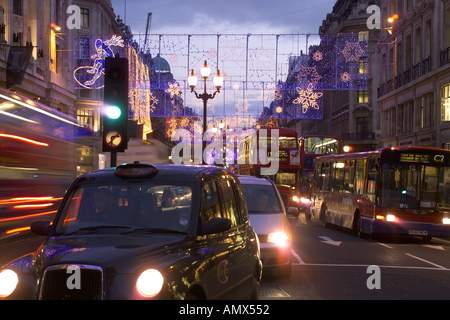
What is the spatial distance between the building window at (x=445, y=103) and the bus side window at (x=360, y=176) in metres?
16.5

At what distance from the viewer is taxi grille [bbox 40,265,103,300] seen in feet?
14.3

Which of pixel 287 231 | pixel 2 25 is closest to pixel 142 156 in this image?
pixel 2 25

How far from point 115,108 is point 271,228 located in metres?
3.25

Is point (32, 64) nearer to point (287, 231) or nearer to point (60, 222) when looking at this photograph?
point (287, 231)

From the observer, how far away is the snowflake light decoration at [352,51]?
152 ft

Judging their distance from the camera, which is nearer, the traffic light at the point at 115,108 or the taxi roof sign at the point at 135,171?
the taxi roof sign at the point at 135,171

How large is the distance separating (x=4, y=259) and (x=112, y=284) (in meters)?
9.59

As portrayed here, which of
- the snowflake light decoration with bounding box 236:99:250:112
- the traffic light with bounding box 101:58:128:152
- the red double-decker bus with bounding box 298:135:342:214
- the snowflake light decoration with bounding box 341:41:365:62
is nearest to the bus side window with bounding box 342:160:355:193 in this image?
the red double-decker bus with bounding box 298:135:342:214

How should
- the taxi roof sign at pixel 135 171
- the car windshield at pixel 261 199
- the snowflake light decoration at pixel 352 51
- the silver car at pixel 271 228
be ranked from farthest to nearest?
the snowflake light decoration at pixel 352 51 < the car windshield at pixel 261 199 < the silver car at pixel 271 228 < the taxi roof sign at pixel 135 171

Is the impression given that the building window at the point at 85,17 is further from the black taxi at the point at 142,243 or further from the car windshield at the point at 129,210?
the car windshield at the point at 129,210

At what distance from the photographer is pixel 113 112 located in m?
11.0

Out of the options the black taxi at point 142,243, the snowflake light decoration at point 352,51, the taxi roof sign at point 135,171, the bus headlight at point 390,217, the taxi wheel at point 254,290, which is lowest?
the bus headlight at point 390,217

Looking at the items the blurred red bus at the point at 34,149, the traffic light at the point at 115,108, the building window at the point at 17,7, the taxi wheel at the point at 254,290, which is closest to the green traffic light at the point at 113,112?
the traffic light at the point at 115,108
